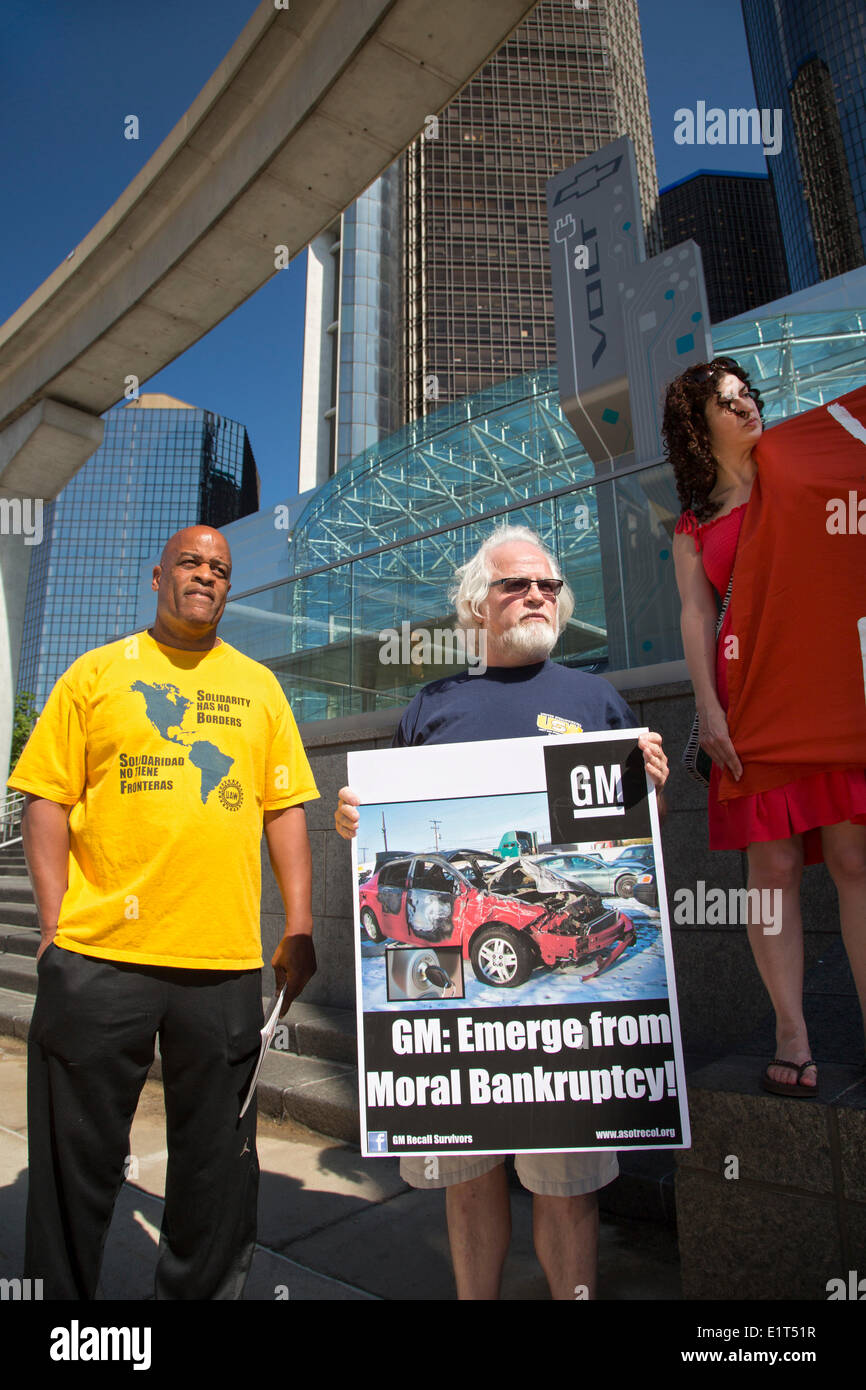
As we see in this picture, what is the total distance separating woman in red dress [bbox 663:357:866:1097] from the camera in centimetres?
178

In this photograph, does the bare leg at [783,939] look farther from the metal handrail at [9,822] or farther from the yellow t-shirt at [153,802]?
the metal handrail at [9,822]

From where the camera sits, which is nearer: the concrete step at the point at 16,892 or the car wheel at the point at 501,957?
the car wheel at the point at 501,957

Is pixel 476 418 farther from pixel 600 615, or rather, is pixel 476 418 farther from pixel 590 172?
pixel 600 615

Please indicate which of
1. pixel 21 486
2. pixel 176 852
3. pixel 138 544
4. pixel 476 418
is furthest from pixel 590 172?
pixel 138 544

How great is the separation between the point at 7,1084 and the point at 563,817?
4543 millimetres

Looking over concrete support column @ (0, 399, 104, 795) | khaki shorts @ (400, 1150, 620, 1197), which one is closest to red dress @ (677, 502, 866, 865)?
khaki shorts @ (400, 1150, 620, 1197)

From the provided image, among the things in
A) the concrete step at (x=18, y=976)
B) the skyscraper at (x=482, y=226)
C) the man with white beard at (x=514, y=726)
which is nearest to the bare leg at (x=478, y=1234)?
the man with white beard at (x=514, y=726)

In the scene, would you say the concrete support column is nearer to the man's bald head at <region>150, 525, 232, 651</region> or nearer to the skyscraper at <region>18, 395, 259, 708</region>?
the man's bald head at <region>150, 525, 232, 651</region>

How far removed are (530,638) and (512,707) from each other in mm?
184

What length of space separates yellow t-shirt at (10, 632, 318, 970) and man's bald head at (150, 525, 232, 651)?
6 centimetres

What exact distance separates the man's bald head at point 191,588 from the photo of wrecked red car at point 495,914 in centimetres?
87

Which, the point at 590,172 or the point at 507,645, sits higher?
the point at 590,172

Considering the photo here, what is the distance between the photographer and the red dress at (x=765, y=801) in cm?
178

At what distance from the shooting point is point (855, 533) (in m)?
1.86
